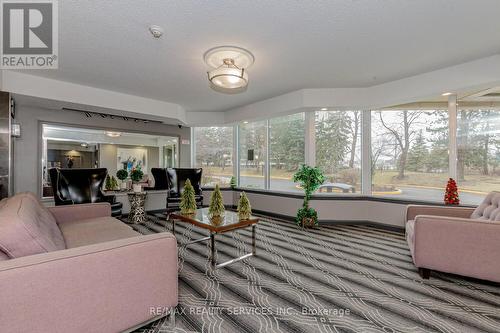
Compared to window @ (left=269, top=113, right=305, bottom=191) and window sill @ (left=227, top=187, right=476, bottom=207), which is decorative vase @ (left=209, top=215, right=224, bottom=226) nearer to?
window sill @ (left=227, top=187, right=476, bottom=207)

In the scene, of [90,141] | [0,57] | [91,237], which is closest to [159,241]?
[91,237]

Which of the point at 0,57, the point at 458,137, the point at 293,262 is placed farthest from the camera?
the point at 458,137

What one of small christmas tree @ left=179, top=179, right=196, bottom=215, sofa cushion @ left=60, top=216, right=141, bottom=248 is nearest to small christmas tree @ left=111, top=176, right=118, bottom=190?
sofa cushion @ left=60, top=216, right=141, bottom=248

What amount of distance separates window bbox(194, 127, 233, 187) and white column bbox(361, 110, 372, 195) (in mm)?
3329

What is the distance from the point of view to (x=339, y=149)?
4.80 metres

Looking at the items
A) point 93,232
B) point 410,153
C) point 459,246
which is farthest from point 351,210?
point 93,232

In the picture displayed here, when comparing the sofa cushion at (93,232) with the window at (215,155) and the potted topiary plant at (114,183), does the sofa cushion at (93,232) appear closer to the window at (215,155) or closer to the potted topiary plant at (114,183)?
the potted topiary plant at (114,183)

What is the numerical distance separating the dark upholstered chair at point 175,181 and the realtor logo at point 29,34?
2.74 metres

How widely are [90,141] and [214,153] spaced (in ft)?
9.50

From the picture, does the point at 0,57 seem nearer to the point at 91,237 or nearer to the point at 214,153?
the point at 91,237

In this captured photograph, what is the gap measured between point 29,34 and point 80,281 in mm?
2882

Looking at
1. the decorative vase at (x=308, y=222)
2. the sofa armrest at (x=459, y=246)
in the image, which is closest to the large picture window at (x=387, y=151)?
the decorative vase at (x=308, y=222)

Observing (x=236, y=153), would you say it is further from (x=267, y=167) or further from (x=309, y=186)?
(x=309, y=186)

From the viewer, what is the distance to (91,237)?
Result: 2.22 metres
